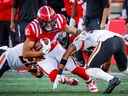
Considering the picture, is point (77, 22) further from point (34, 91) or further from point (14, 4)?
point (34, 91)

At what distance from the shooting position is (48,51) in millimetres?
8594

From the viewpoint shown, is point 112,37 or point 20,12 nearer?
point 112,37

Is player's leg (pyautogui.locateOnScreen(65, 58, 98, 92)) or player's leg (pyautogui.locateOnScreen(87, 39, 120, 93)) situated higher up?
player's leg (pyautogui.locateOnScreen(87, 39, 120, 93))

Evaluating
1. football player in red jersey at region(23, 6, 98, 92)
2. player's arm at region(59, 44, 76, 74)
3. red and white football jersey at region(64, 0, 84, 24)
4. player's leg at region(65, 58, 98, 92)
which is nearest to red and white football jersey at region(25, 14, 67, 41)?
football player in red jersey at region(23, 6, 98, 92)

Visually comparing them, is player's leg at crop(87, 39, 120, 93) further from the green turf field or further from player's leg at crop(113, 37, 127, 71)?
the green turf field

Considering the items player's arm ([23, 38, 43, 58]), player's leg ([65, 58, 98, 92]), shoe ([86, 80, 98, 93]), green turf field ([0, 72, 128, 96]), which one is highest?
player's arm ([23, 38, 43, 58])

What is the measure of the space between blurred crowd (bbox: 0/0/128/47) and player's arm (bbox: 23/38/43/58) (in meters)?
1.64

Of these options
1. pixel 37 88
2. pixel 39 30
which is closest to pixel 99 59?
pixel 39 30

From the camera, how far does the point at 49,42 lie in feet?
27.9

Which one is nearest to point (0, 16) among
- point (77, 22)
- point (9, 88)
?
point (77, 22)

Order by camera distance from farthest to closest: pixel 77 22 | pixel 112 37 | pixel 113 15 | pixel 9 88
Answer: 1. pixel 113 15
2. pixel 77 22
3. pixel 9 88
4. pixel 112 37

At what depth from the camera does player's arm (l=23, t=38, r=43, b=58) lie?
27.5 feet

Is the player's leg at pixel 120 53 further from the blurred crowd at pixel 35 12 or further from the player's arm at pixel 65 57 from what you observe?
the blurred crowd at pixel 35 12

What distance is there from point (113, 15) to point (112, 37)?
291 inches
